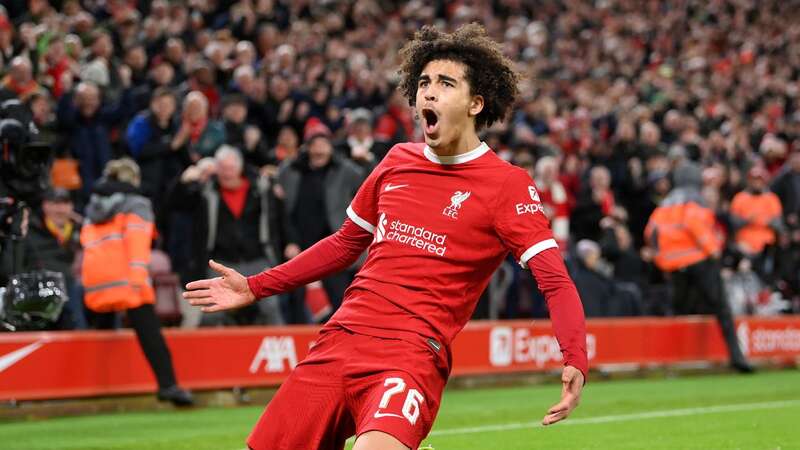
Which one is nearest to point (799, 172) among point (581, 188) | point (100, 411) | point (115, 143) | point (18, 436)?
point (581, 188)

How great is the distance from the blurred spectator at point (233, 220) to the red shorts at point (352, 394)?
794 centimetres

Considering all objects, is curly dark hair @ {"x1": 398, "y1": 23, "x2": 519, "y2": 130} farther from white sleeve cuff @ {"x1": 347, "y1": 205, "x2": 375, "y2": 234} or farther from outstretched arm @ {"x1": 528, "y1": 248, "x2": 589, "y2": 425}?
outstretched arm @ {"x1": 528, "y1": 248, "x2": 589, "y2": 425}

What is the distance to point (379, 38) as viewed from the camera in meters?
21.7

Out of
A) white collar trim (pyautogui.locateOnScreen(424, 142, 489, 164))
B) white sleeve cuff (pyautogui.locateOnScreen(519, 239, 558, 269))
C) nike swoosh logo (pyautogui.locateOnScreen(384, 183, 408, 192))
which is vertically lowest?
white sleeve cuff (pyautogui.locateOnScreen(519, 239, 558, 269))

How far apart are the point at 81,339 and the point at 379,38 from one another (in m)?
11.0

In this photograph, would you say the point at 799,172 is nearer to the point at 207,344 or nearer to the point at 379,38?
the point at 379,38

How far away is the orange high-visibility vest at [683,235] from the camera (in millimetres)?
16641

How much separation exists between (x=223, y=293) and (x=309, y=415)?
76 cm

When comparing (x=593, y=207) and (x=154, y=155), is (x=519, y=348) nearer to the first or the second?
(x=593, y=207)

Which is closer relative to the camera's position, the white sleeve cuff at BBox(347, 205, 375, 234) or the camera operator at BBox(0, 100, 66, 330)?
the white sleeve cuff at BBox(347, 205, 375, 234)

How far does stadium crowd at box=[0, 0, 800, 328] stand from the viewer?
13.9 m

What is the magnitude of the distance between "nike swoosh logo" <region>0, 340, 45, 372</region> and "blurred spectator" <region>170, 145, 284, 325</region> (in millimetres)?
2336

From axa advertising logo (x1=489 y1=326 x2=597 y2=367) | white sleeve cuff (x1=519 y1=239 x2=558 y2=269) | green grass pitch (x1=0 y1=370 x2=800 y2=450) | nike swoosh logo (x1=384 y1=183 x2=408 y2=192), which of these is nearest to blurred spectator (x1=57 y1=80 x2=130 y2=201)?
green grass pitch (x1=0 y1=370 x2=800 y2=450)

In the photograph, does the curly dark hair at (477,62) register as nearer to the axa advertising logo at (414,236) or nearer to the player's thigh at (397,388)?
the axa advertising logo at (414,236)
